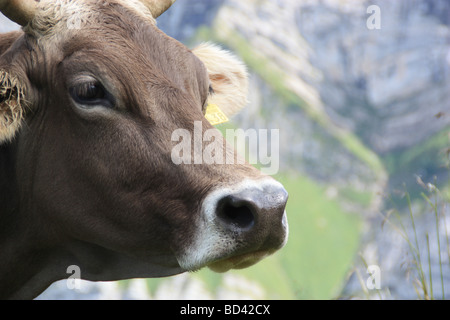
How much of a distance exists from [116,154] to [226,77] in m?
2.28

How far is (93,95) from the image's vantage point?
4.15 metres

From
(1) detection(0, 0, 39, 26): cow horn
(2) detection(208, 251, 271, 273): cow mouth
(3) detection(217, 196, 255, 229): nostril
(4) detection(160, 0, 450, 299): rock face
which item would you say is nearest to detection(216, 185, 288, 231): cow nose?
(3) detection(217, 196, 255, 229): nostril

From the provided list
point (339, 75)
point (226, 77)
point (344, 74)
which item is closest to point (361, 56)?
point (344, 74)

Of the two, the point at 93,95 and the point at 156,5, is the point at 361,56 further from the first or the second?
the point at 93,95

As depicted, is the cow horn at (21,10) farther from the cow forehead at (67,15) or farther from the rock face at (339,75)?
the rock face at (339,75)

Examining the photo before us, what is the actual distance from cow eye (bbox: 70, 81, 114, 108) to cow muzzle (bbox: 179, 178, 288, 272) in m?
1.09

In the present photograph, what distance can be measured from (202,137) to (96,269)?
1.65 m

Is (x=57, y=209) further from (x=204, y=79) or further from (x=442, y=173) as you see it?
(x=442, y=173)

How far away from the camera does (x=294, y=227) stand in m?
115

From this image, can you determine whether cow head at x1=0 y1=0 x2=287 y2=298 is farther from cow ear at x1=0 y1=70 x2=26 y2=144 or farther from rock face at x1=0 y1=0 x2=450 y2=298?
rock face at x1=0 y1=0 x2=450 y2=298

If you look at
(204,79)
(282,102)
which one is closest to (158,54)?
(204,79)

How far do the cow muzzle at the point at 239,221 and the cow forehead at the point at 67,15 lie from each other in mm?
1845

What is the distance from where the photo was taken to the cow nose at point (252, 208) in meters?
3.56

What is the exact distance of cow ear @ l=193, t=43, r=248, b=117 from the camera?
5980 millimetres
